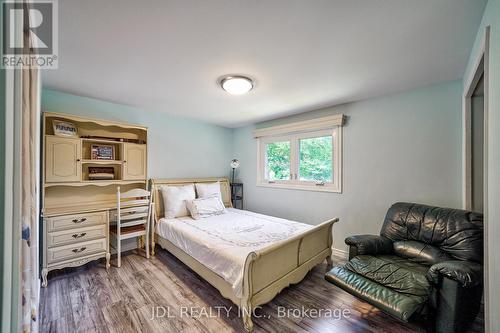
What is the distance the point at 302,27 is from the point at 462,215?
220cm

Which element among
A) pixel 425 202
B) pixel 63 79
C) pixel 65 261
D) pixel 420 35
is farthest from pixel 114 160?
pixel 425 202

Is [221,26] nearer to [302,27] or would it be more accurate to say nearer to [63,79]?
[302,27]

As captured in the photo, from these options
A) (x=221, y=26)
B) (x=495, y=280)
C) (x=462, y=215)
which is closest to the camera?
(x=495, y=280)

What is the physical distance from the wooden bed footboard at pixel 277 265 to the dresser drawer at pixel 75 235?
209cm

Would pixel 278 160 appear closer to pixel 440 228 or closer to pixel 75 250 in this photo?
pixel 440 228

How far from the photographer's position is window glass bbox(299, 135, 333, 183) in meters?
3.23

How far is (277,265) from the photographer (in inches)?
77.0

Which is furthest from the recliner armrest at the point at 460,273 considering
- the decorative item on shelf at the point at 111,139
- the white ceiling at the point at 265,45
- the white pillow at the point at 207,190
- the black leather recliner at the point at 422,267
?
the decorative item on shelf at the point at 111,139

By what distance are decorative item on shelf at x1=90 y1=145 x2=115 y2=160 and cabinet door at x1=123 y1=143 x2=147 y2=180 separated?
0.77 feet

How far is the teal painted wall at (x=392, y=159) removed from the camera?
226 cm

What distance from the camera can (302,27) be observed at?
142cm

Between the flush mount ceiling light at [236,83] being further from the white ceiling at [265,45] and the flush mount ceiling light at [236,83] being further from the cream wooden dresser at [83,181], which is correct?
the cream wooden dresser at [83,181]

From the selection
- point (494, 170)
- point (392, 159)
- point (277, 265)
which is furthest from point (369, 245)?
point (494, 170)

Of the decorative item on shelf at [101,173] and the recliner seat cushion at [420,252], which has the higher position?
the decorative item on shelf at [101,173]
